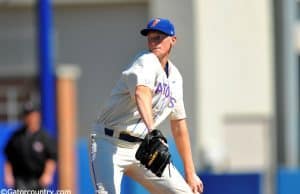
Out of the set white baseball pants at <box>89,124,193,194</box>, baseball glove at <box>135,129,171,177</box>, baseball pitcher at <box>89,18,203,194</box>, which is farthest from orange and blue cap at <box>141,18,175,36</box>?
white baseball pants at <box>89,124,193,194</box>

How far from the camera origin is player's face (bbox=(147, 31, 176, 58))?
7.30 metres

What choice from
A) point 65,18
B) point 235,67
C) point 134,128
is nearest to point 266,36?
point 235,67

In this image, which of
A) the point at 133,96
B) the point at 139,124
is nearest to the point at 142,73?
the point at 133,96

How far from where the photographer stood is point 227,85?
67.4ft

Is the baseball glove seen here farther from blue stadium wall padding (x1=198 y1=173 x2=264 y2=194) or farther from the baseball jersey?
blue stadium wall padding (x1=198 y1=173 x2=264 y2=194)

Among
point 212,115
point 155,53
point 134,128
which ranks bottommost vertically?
point 212,115

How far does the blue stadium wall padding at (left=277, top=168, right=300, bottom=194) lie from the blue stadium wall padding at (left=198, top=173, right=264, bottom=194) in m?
0.60

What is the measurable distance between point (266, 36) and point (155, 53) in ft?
43.9

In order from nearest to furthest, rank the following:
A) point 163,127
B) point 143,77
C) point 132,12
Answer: point 143,77 → point 163,127 → point 132,12

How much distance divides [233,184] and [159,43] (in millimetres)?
6552

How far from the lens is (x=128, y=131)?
7.40 metres

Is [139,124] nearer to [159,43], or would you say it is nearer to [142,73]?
[142,73]

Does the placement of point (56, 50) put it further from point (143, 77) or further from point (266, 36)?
point (143, 77)

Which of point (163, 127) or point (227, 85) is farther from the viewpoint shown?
point (227, 85)
